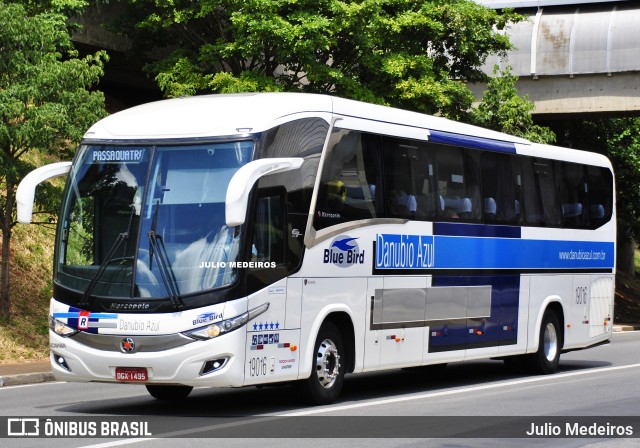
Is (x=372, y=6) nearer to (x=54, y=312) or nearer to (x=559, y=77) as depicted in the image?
(x=559, y=77)

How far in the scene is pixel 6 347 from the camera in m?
21.9

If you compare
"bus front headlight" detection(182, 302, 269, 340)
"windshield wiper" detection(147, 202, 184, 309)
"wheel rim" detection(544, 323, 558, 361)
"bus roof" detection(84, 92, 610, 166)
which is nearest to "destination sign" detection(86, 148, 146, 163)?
"bus roof" detection(84, 92, 610, 166)

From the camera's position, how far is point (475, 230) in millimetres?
A: 18172

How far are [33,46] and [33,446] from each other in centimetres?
1314

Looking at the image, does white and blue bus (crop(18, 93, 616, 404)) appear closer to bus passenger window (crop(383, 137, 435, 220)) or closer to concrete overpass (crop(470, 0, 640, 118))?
bus passenger window (crop(383, 137, 435, 220))

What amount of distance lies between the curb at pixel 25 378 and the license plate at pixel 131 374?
544cm

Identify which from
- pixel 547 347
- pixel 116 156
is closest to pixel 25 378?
pixel 116 156

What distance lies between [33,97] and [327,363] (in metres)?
9.35

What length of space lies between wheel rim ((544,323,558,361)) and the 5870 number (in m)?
8.29

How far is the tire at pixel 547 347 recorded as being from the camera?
20.3 meters

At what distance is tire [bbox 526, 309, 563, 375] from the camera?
20.3 metres

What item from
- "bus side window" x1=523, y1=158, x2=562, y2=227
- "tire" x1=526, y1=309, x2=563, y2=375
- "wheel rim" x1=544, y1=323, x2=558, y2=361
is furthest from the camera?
"wheel rim" x1=544, y1=323, x2=558, y2=361

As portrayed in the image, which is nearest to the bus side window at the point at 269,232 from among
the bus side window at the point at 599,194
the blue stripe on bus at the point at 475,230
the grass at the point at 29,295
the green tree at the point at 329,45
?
the blue stripe on bus at the point at 475,230

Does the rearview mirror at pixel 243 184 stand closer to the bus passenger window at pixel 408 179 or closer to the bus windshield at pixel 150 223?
the bus windshield at pixel 150 223
